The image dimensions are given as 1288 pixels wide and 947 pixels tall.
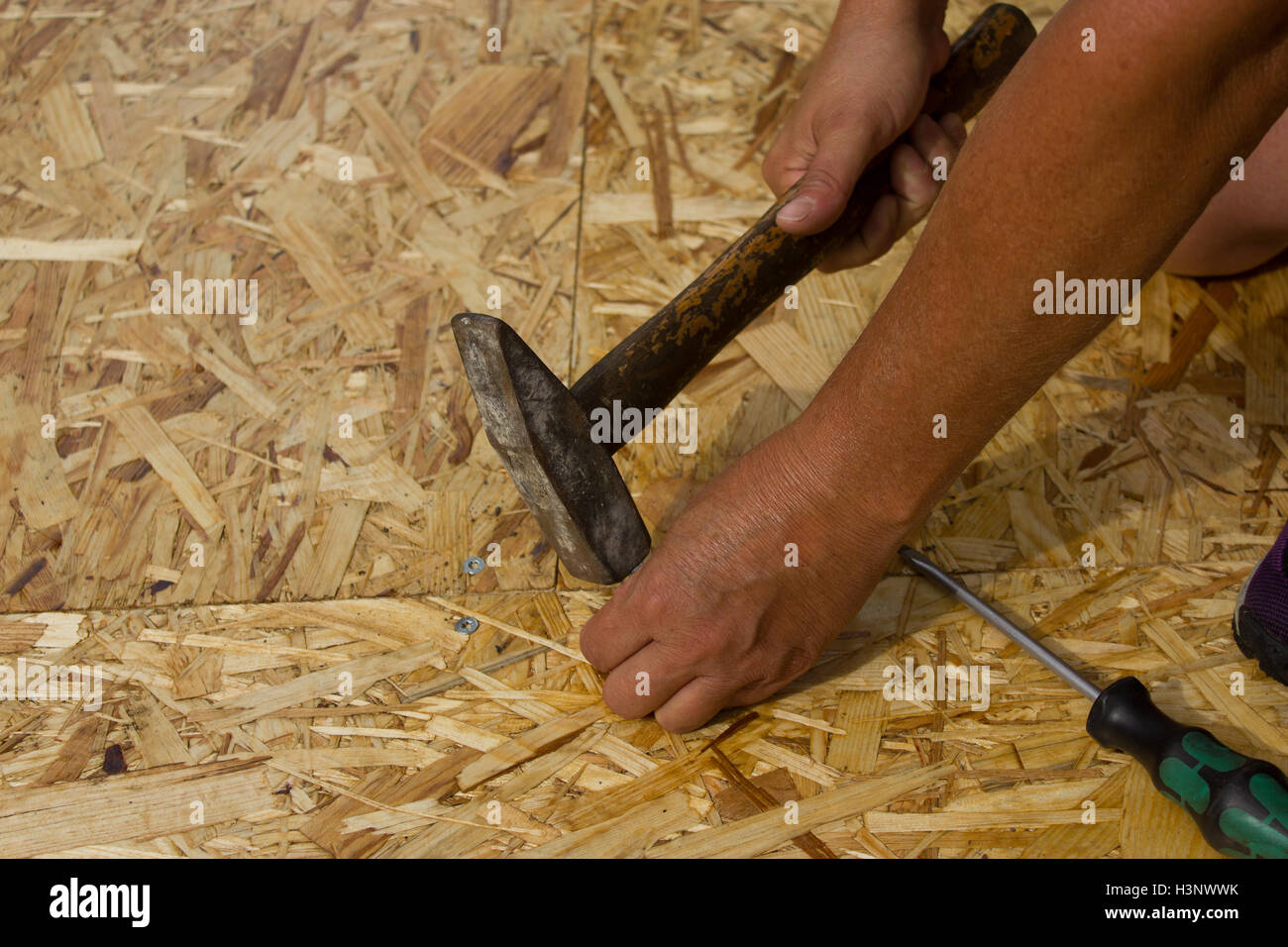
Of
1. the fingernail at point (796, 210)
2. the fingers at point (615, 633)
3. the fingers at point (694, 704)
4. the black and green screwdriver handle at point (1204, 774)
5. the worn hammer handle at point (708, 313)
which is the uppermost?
the fingernail at point (796, 210)

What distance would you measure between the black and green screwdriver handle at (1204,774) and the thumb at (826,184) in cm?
86

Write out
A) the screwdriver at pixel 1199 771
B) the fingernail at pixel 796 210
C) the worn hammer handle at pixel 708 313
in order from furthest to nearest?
the fingernail at pixel 796 210
the worn hammer handle at pixel 708 313
the screwdriver at pixel 1199 771

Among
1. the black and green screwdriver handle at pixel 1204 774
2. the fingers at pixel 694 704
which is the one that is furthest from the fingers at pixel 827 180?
the black and green screwdriver handle at pixel 1204 774

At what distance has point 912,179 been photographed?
197 cm

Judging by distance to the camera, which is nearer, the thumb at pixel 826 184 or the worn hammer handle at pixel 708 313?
the worn hammer handle at pixel 708 313

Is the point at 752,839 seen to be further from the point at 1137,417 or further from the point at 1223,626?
the point at 1137,417

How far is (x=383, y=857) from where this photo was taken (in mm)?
1555

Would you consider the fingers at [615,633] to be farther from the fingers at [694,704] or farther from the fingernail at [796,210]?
the fingernail at [796,210]

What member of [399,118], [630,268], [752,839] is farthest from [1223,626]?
[399,118]

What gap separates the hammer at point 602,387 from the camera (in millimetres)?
1458

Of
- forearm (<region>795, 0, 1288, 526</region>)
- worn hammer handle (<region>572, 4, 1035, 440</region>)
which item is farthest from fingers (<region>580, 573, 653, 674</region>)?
forearm (<region>795, 0, 1288, 526</region>)

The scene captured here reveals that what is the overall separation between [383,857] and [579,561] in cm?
52

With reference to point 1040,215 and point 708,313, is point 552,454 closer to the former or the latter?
point 708,313

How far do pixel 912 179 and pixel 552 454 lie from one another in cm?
94
